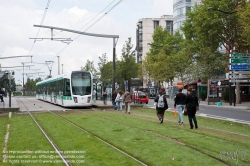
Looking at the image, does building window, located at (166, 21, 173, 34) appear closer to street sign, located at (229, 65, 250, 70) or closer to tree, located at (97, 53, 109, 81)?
tree, located at (97, 53, 109, 81)

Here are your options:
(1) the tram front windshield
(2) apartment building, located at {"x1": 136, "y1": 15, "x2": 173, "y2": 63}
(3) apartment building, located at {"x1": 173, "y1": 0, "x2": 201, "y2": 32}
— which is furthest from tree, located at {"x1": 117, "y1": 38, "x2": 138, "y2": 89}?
(2) apartment building, located at {"x1": 136, "y1": 15, "x2": 173, "y2": 63}

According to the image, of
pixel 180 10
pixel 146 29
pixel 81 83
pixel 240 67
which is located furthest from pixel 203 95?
pixel 146 29

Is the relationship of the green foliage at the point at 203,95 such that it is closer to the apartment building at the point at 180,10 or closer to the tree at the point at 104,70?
the tree at the point at 104,70

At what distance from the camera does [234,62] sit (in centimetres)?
3606

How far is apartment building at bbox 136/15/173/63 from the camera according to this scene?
415ft

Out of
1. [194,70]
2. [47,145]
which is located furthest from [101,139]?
[194,70]

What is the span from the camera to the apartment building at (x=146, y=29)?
415 feet

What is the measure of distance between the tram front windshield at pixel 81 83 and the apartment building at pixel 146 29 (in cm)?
8979

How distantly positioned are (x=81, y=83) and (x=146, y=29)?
93.5m

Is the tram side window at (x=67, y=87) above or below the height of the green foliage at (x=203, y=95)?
above

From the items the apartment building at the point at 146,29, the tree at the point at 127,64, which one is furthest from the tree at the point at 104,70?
the apartment building at the point at 146,29

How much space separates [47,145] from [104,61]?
168ft

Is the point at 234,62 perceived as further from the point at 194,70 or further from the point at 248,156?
the point at 248,156

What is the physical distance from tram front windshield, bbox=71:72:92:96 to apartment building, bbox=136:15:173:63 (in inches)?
3535
